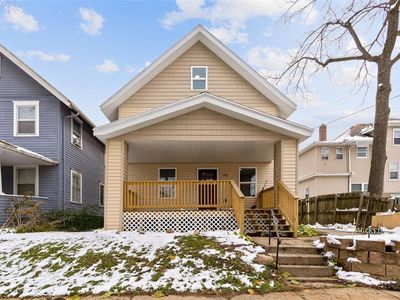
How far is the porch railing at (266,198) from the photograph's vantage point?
13.4 m

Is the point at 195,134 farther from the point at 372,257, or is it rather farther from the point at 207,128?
the point at 372,257

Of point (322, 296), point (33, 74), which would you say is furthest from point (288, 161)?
point (33, 74)

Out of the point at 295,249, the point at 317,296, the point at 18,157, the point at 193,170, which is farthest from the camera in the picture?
the point at 193,170

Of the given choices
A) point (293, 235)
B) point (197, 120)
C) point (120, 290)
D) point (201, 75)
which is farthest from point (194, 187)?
point (120, 290)

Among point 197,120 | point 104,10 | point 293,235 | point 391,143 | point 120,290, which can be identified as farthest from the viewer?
point 391,143

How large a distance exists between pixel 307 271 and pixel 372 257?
1.28m

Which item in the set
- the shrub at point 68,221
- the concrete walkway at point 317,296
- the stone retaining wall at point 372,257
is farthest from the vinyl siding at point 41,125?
the stone retaining wall at point 372,257

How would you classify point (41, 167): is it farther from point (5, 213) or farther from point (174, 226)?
point (174, 226)

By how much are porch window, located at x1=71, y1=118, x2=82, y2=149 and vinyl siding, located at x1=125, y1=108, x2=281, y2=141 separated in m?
7.37

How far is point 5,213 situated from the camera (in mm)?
13438

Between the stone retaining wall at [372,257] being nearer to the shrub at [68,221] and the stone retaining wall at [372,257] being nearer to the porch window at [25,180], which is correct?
the shrub at [68,221]

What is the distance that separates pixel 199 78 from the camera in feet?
47.8

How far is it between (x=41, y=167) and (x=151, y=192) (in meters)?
5.80

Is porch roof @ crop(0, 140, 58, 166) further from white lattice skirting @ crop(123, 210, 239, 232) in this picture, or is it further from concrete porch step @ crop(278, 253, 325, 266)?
concrete porch step @ crop(278, 253, 325, 266)
